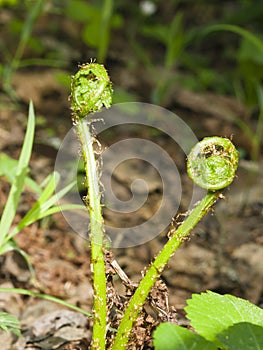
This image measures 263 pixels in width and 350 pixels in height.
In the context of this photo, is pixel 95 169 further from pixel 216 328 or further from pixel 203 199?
pixel 216 328

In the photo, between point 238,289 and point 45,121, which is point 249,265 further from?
point 45,121

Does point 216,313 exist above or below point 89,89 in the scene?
below

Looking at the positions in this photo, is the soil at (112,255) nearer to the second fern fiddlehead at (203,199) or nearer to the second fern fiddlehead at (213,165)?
the second fern fiddlehead at (203,199)

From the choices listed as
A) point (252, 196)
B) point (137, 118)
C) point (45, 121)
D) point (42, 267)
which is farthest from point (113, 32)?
point (42, 267)

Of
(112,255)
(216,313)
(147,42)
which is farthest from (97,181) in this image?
(147,42)

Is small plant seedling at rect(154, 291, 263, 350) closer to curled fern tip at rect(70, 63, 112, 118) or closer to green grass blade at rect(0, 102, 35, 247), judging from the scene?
curled fern tip at rect(70, 63, 112, 118)

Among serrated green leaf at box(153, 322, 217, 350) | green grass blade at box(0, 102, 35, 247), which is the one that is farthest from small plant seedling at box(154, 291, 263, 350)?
green grass blade at box(0, 102, 35, 247)
